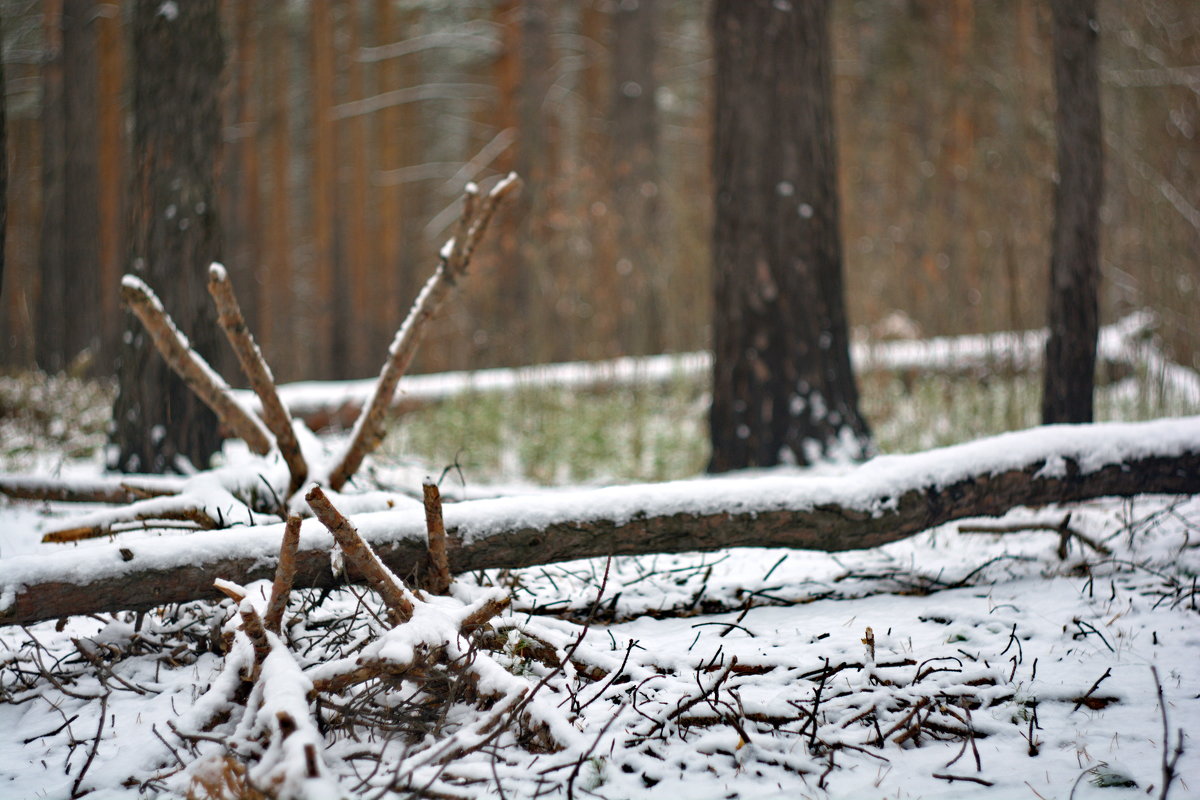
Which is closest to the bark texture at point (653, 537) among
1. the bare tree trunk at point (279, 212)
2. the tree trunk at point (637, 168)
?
the tree trunk at point (637, 168)

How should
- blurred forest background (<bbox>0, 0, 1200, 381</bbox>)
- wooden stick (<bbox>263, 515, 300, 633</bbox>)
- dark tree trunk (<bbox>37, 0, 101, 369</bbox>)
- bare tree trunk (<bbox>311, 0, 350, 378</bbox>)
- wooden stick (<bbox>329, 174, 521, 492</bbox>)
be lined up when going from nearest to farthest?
wooden stick (<bbox>263, 515, 300, 633</bbox>), wooden stick (<bbox>329, 174, 521, 492</bbox>), blurred forest background (<bbox>0, 0, 1200, 381</bbox>), dark tree trunk (<bbox>37, 0, 101, 369</bbox>), bare tree trunk (<bbox>311, 0, 350, 378</bbox>)

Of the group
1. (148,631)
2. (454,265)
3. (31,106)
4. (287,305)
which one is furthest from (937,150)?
(31,106)

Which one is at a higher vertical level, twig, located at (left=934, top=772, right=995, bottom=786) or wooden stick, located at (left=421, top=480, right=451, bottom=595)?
wooden stick, located at (left=421, top=480, right=451, bottom=595)

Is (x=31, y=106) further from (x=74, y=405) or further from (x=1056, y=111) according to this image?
(x=1056, y=111)

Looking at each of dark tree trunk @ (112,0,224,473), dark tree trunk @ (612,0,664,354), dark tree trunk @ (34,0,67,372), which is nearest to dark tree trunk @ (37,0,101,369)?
dark tree trunk @ (34,0,67,372)

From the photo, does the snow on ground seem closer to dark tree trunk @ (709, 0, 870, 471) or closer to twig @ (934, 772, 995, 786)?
twig @ (934, 772, 995, 786)

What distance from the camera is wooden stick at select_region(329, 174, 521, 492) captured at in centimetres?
267

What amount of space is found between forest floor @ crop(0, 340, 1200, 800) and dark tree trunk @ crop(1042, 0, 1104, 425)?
1.11 metres

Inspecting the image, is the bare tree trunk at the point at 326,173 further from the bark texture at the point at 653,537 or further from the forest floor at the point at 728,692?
the bark texture at the point at 653,537

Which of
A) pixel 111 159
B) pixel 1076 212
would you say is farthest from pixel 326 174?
pixel 1076 212

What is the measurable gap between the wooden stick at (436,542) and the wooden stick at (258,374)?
0.91 meters

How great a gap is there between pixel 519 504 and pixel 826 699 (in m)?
0.90

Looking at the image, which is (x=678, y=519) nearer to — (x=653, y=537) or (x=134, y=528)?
(x=653, y=537)

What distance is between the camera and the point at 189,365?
261 cm
